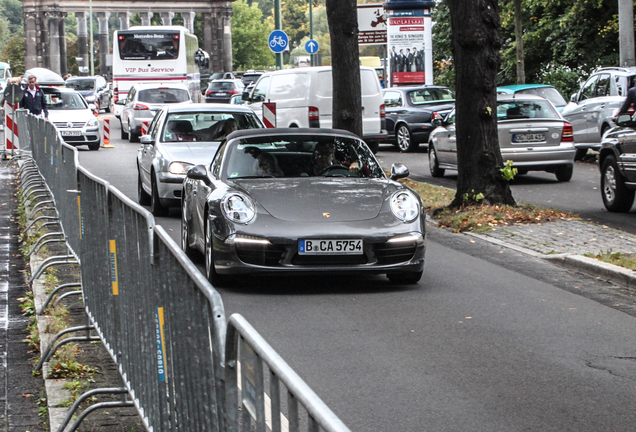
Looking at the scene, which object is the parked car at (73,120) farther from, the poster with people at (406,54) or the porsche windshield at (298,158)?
the porsche windshield at (298,158)

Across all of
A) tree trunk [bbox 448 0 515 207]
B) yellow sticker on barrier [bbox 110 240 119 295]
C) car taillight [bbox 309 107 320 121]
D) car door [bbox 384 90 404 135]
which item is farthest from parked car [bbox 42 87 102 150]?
→ yellow sticker on barrier [bbox 110 240 119 295]

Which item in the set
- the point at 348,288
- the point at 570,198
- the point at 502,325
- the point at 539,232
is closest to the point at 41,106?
the point at 570,198

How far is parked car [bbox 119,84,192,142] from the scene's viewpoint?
32.3 meters

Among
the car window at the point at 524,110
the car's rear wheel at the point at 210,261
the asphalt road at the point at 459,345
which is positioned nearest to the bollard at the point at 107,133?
the car window at the point at 524,110

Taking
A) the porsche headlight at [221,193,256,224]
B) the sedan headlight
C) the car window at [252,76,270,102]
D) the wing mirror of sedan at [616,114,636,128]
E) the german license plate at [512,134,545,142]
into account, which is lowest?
the porsche headlight at [221,193,256,224]

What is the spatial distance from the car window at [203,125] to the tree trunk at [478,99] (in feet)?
10.0

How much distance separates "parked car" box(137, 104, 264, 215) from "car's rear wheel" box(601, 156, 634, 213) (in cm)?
484

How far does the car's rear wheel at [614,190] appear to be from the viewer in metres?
13.7

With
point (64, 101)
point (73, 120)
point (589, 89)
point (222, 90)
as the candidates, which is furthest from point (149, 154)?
point (222, 90)

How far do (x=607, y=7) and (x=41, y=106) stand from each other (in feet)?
68.0

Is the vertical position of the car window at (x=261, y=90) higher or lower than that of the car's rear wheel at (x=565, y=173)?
higher

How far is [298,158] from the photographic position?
31.2 ft

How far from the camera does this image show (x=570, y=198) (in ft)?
52.6

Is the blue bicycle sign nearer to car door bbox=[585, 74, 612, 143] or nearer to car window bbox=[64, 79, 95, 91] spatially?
car door bbox=[585, 74, 612, 143]
